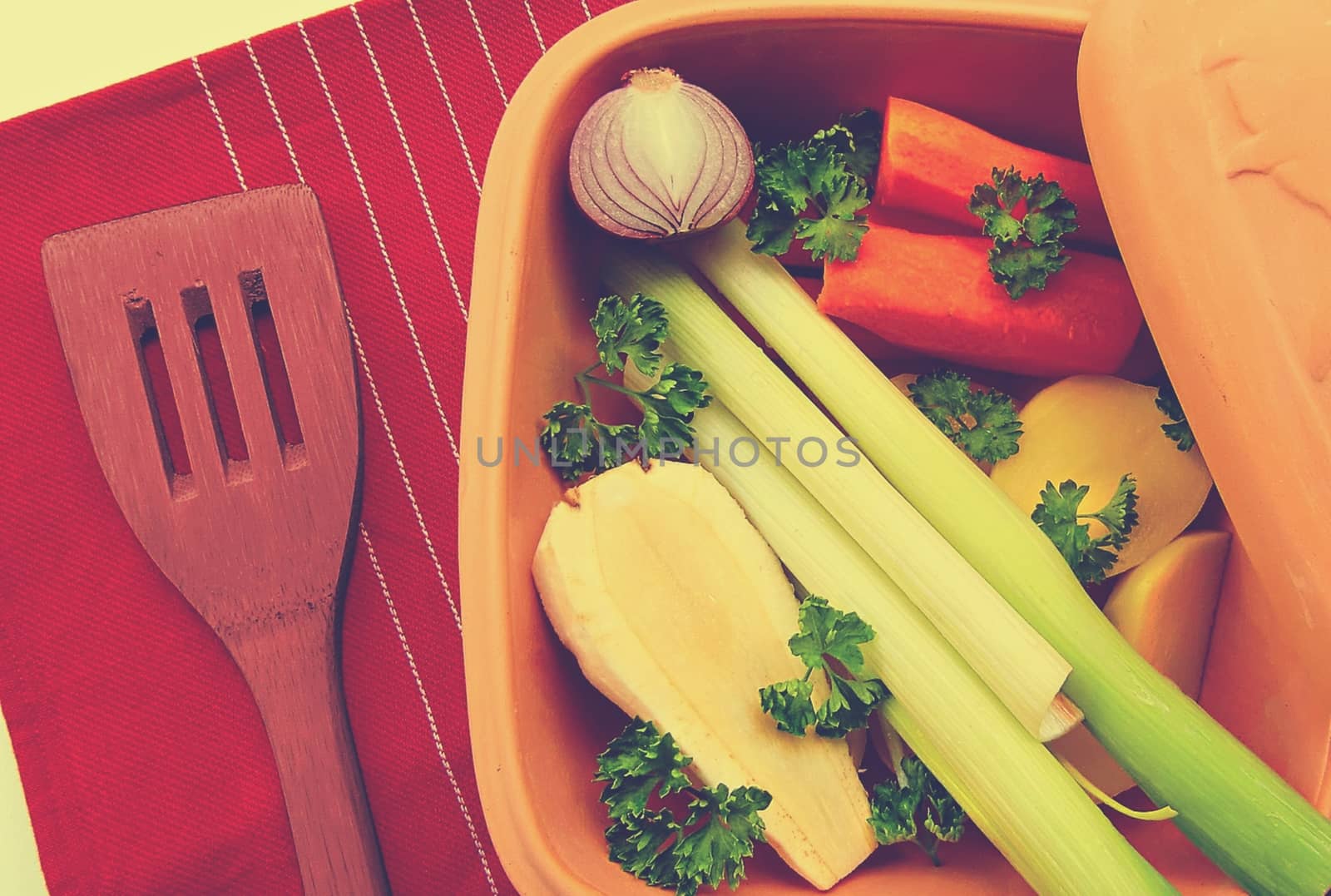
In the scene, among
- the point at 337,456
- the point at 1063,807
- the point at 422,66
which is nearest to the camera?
the point at 1063,807

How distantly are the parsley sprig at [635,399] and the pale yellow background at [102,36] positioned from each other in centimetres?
54

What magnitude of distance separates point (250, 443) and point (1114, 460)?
82 centimetres

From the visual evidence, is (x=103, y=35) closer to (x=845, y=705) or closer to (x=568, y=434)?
(x=568, y=434)

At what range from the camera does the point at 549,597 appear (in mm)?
796

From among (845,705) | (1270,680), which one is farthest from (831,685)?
(1270,680)

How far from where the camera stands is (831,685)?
0.83 meters

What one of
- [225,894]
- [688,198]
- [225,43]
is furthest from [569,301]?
[225,894]

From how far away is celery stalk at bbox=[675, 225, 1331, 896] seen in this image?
764 millimetres

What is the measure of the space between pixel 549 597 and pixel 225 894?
20.0 inches

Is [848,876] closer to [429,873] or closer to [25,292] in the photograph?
[429,873]

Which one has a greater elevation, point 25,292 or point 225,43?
point 225,43

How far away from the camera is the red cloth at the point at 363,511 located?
3.12 feet

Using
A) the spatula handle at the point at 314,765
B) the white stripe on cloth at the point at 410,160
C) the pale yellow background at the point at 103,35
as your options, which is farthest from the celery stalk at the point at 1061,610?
the pale yellow background at the point at 103,35

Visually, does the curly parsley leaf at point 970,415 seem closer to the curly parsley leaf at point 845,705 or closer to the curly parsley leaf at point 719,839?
the curly parsley leaf at point 845,705
